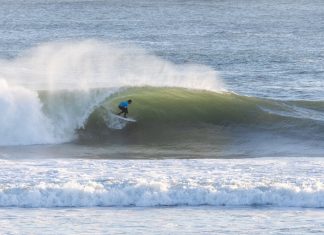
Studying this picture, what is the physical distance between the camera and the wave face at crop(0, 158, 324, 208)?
66.7 ft

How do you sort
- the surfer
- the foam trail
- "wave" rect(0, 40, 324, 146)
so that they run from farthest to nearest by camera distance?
the surfer, "wave" rect(0, 40, 324, 146), the foam trail

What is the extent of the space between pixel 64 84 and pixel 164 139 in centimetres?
575

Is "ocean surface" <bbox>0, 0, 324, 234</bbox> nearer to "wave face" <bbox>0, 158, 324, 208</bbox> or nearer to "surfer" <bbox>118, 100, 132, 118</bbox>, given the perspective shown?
"wave face" <bbox>0, 158, 324, 208</bbox>

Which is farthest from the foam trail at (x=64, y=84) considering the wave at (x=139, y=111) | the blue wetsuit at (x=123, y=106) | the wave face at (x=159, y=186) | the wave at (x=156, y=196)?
the wave at (x=156, y=196)

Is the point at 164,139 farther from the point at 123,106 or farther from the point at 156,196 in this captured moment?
the point at 156,196

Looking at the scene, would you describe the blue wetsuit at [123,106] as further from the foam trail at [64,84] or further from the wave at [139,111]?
the foam trail at [64,84]

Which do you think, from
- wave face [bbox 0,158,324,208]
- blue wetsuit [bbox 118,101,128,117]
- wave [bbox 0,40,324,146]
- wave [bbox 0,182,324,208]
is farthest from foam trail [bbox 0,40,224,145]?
wave [bbox 0,182,324,208]

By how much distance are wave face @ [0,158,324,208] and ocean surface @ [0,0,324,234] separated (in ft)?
0.08

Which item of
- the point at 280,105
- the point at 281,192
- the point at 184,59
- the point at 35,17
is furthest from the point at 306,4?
the point at 281,192

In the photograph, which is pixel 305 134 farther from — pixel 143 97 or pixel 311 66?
pixel 311 66

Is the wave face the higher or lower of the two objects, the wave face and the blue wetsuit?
the lower

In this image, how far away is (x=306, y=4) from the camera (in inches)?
3984

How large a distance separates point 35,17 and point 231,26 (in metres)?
19.5

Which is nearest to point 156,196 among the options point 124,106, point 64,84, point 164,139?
point 164,139
